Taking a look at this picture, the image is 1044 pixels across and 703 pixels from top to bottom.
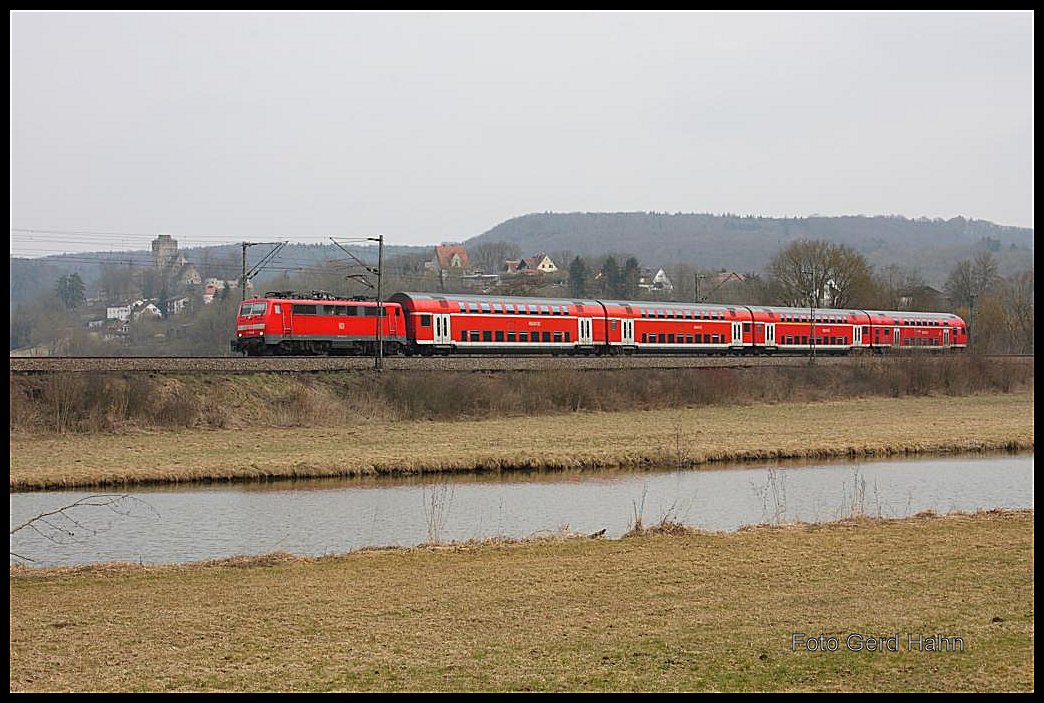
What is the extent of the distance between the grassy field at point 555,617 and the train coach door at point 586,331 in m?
46.9

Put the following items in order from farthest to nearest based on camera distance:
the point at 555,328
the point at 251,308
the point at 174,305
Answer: the point at 174,305 < the point at 555,328 < the point at 251,308

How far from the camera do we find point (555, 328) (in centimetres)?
6675

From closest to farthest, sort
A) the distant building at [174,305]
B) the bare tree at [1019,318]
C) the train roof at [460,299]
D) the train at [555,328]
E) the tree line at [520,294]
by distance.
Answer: the train at [555,328] < the train roof at [460,299] < the tree line at [520,294] < the bare tree at [1019,318] < the distant building at [174,305]

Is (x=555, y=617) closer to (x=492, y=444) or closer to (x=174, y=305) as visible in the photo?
(x=492, y=444)

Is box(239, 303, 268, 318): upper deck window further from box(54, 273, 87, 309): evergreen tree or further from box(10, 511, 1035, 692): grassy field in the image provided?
box(54, 273, 87, 309): evergreen tree

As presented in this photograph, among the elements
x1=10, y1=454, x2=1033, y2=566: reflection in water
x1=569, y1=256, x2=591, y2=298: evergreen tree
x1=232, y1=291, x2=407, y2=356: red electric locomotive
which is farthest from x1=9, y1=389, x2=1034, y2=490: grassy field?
x1=569, y1=256, x2=591, y2=298: evergreen tree

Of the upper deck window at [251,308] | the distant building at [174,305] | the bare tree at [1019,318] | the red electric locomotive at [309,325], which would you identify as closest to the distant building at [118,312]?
the distant building at [174,305]

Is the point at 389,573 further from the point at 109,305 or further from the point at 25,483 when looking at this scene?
the point at 109,305

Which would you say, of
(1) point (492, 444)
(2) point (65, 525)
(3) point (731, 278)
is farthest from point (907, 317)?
(3) point (731, 278)

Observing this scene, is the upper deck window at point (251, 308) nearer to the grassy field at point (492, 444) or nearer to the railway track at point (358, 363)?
the railway track at point (358, 363)

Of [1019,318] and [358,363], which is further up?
[358,363]

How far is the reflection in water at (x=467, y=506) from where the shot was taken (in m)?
23.7

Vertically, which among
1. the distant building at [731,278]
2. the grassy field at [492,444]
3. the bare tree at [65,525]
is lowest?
the grassy field at [492,444]

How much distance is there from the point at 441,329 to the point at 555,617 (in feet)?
151
